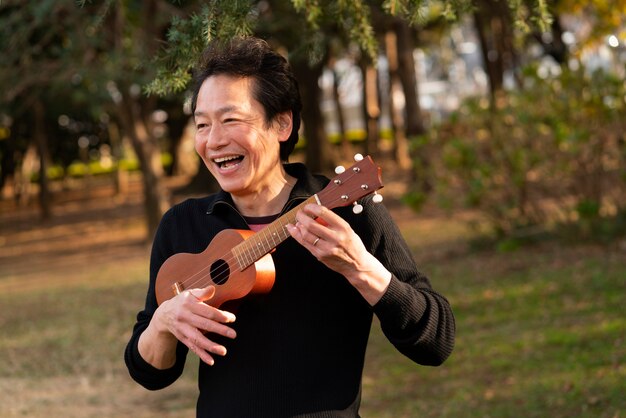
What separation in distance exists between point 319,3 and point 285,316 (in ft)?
6.19

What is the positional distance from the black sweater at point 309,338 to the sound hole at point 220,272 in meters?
Result: 0.10

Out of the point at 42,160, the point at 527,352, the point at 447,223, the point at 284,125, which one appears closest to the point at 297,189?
the point at 284,125

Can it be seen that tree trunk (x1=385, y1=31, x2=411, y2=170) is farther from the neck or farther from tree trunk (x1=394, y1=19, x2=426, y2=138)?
the neck

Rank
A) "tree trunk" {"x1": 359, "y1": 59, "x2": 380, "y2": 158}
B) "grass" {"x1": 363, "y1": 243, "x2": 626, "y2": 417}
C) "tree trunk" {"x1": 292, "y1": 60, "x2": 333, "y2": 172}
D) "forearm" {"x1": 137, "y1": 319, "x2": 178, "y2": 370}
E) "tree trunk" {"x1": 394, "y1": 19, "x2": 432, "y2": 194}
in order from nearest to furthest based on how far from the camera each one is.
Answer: "forearm" {"x1": 137, "y1": 319, "x2": 178, "y2": 370} < "grass" {"x1": 363, "y1": 243, "x2": 626, "y2": 417} < "tree trunk" {"x1": 394, "y1": 19, "x2": 432, "y2": 194} < "tree trunk" {"x1": 292, "y1": 60, "x2": 333, "y2": 172} < "tree trunk" {"x1": 359, "y1": 59, "x2": 380, "y2": 158}

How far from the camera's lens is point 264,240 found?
9.57 ft

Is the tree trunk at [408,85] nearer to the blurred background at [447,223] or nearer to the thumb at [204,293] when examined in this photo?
the blurred background at [447,223]

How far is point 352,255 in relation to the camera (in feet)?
8.84

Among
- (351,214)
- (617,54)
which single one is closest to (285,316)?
(351,214)

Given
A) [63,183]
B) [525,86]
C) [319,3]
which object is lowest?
[63,183]

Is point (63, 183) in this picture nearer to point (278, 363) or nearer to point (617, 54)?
point (617, 54)

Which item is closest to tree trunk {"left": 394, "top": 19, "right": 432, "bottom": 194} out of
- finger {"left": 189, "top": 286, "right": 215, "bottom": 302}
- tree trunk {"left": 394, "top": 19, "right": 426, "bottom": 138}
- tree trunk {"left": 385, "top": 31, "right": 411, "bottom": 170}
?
tree trunk {"left": 394, "top": 19, "right": 426, "bottom": 138}

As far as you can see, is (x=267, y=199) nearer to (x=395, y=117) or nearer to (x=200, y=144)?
(x=200, y=144)

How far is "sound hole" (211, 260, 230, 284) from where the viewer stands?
306cm

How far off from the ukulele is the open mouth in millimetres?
182
